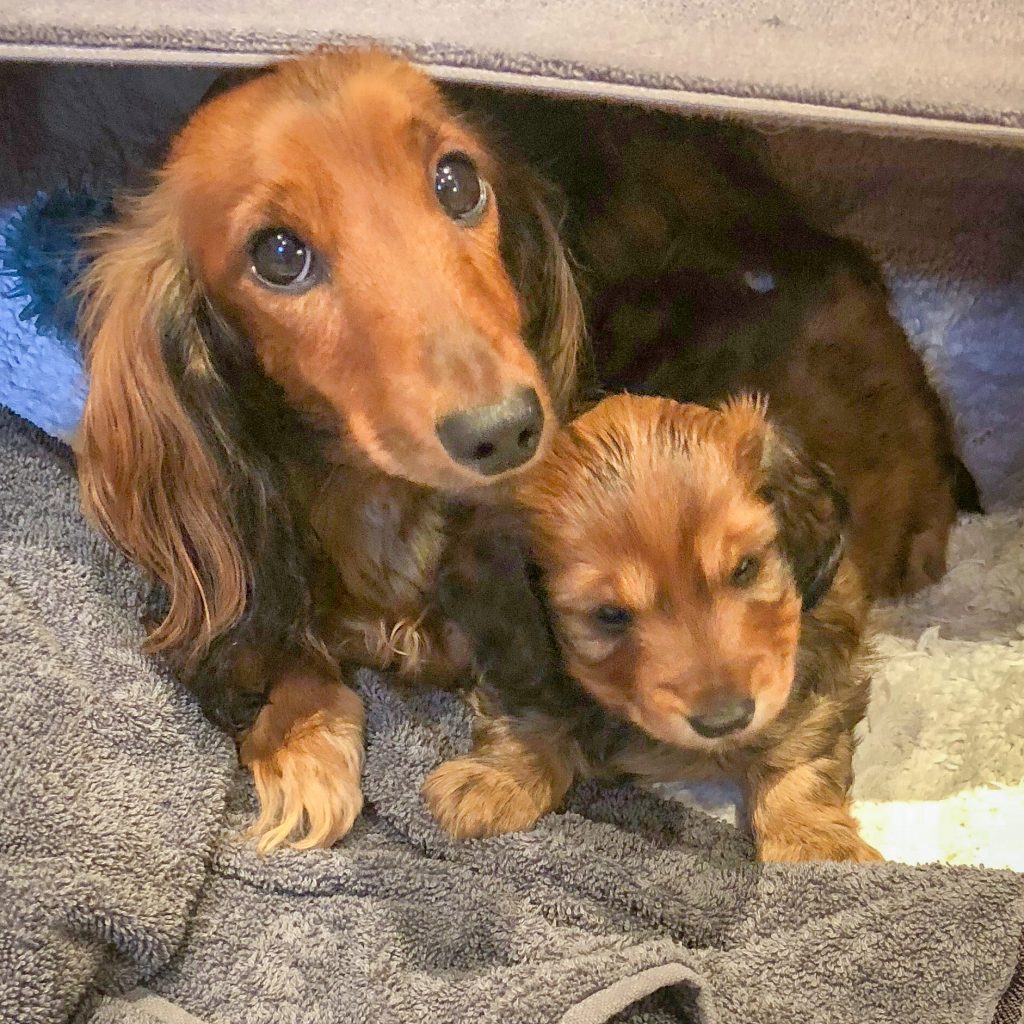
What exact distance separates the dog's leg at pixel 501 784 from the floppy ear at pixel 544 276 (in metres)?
0.47

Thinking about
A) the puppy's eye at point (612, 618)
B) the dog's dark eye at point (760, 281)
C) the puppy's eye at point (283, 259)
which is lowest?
the puppy's eye at point (612, 618)

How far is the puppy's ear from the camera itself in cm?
148

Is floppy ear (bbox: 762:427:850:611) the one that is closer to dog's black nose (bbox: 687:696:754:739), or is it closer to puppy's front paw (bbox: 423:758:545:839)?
dog's black nose (bbox: 687:696:754:739)

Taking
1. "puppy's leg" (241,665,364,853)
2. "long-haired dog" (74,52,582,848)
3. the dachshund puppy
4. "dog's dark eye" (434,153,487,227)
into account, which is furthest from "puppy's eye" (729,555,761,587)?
"puppy's leg" (241,665,364,853)

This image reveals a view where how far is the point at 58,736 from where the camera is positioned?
5.18 ft

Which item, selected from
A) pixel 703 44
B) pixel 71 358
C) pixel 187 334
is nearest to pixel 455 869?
pixel 187 334

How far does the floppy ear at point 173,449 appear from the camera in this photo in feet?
4.80

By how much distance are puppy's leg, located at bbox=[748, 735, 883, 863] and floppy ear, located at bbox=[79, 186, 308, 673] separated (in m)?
0.70

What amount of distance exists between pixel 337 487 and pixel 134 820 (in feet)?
1.67

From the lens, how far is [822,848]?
1577 mm

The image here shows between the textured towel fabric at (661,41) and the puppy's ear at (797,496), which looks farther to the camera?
the puppy's ear at (797,496)

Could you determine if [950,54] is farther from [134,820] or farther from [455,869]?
[134,820]

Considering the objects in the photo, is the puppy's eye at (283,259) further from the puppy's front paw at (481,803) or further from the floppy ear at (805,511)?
the puppy's front paw at (481,803)

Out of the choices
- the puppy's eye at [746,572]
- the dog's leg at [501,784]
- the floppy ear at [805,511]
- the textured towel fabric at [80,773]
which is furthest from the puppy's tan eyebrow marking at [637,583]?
the textured towel fabric at [80,773]
